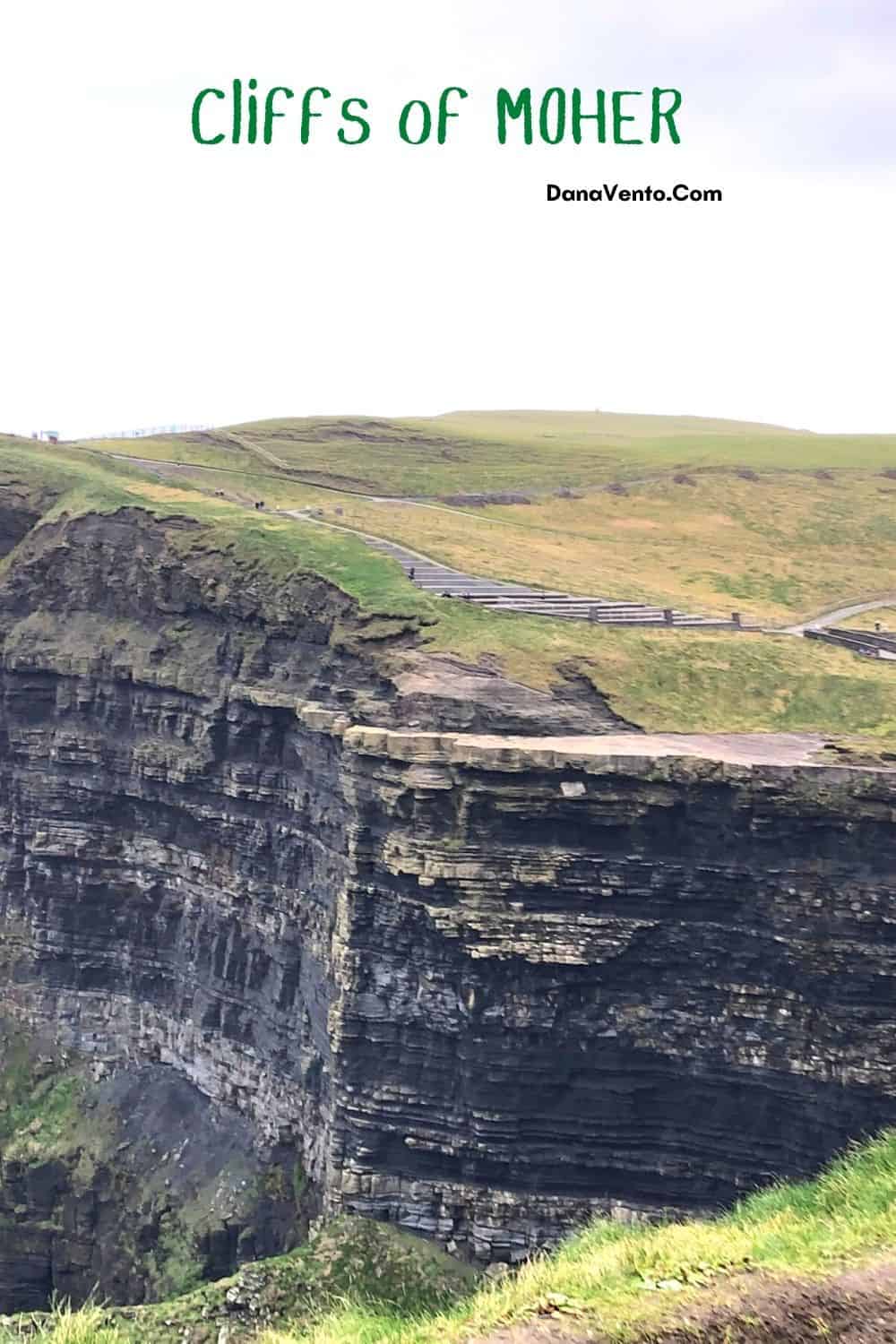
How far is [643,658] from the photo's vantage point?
44.7 m

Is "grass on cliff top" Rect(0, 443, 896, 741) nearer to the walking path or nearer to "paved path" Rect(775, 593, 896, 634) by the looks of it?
the walking path

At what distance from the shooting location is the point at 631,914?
3556 cm

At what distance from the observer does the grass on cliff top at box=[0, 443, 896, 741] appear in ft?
137

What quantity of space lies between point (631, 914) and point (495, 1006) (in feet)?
15.5

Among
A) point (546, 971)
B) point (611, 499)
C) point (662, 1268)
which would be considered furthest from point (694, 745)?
point (611, 499)

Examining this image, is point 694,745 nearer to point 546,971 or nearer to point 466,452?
point 546,971

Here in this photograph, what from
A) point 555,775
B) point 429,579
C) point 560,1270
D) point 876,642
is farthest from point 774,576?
point 560,1270

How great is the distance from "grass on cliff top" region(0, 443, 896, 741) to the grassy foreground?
59.5 ft

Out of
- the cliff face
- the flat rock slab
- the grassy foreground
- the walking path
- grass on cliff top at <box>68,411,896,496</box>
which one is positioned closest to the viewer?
the grassy foreground

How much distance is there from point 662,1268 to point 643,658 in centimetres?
2838

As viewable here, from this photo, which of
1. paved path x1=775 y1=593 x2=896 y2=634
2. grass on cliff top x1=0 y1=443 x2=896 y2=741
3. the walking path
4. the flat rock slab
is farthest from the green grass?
paved path x1=775 y1=593 x2=896 y2=634

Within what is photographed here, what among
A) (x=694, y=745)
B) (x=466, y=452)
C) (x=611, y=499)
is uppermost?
(x=466, y=452)

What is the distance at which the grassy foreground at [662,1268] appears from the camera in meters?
16.9

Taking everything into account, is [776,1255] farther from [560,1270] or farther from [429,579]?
[429,579]
